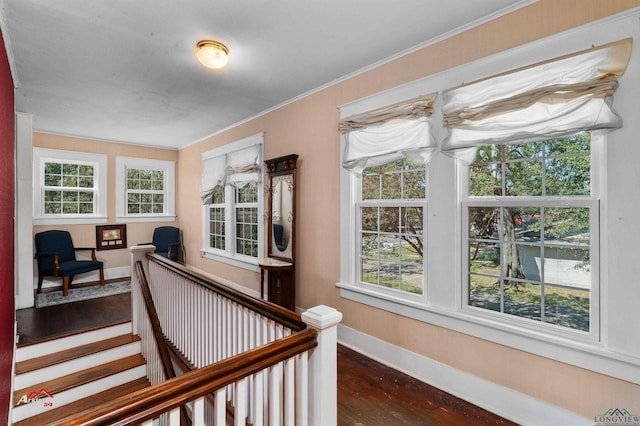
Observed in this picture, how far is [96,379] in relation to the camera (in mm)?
2740

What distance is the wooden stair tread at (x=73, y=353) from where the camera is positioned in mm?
2684

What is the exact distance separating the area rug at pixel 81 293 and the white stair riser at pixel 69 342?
136 centimetres

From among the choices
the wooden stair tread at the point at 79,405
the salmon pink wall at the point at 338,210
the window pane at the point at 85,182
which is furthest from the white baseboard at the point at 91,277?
the wooden stair tread at the point at 79,405

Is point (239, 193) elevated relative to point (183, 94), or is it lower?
lower

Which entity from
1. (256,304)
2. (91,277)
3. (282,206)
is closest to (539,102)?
(256,304)

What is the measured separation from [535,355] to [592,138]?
137cm

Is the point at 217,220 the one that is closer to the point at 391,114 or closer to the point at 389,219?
the point at 389,219

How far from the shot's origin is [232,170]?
4.64 m

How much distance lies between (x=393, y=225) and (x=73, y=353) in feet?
10.9

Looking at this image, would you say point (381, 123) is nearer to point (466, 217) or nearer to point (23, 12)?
point (466, 217)

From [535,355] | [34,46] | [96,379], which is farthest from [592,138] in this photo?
[96,379]

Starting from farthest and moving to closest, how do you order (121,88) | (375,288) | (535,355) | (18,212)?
(18,212) → (121,88) → (375,288) → (535,355)

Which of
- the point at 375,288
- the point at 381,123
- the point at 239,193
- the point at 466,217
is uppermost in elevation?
the point at 381,123

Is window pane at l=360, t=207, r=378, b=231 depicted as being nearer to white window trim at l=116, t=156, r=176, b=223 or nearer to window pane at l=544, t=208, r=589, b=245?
window pane at l=544, t=208, r=589, b=245
